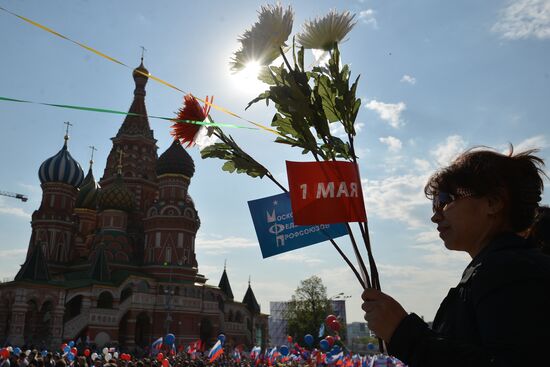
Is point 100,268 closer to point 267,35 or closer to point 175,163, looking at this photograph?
point 175,163

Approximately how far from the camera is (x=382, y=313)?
156 cm

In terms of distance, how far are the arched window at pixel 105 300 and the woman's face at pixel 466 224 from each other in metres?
39.1

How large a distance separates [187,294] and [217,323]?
4.34m

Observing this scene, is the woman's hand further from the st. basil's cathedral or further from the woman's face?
the st. basil's cathedral

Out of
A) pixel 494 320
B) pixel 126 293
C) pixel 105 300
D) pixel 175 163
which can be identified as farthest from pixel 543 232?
pixel 175 163

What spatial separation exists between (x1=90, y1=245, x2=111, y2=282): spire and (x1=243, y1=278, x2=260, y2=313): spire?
18.9 m

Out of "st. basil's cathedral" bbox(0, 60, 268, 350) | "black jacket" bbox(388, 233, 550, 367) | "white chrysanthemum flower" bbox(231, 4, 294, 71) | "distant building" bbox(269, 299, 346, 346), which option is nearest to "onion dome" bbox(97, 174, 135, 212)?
"st. basil's cathedral" bbox(0, 60, 268, 350)

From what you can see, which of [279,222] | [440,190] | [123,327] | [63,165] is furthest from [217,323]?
[440,190]

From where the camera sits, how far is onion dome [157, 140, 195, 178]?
138 feet

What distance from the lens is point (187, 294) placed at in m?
39.4

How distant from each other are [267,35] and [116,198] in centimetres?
4374

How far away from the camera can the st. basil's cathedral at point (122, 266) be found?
112 ft

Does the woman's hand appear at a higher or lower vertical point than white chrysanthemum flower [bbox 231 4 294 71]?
lower

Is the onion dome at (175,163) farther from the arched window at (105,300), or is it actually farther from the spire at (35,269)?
the spire at (35,269)
